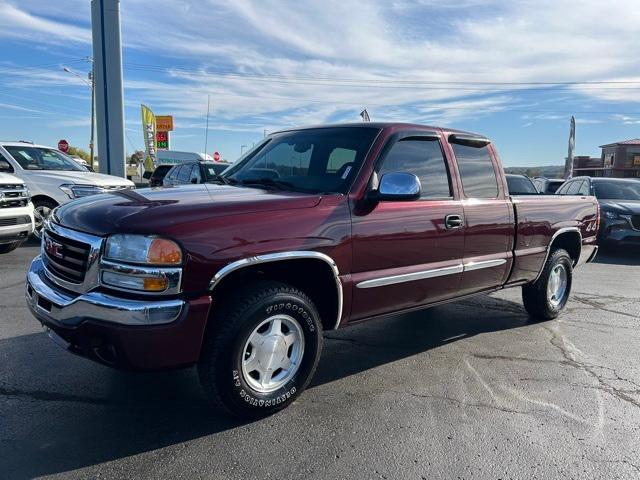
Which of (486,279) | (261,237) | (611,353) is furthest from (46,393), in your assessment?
(611,353)

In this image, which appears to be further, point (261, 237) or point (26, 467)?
point (261, 237)

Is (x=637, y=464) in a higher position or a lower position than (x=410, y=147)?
lower

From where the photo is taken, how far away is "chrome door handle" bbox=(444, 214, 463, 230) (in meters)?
4.22

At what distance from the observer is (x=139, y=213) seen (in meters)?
2.99

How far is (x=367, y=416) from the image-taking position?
11.3 feet

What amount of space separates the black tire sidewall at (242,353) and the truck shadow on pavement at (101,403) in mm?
174

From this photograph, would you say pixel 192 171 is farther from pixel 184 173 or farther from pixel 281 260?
pixel 281 260

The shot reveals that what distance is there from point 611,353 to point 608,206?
23.2 ft

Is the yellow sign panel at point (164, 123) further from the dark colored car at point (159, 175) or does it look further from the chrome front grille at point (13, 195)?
the chrome front grille at point (13, 195)

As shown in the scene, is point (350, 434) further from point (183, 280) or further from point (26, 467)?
point (26, 467)

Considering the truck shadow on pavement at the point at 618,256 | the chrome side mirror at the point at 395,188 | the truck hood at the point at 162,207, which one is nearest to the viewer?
the truck hood at the point at 162,207

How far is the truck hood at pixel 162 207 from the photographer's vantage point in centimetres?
293

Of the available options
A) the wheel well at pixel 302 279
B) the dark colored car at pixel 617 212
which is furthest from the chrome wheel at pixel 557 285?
the dark colored car at pixel 617 212

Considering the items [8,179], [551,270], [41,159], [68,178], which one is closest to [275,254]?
[551,270]
